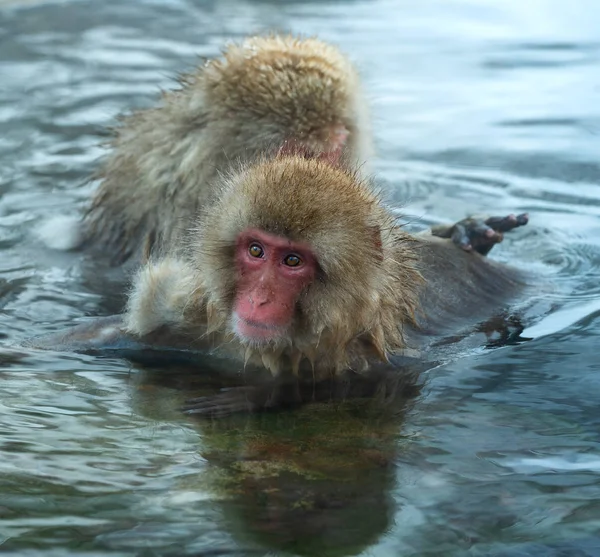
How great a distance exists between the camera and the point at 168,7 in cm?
1151

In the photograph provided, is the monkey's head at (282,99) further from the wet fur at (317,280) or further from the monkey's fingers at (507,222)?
the wet fur at (317,280)

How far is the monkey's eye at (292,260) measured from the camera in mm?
4066

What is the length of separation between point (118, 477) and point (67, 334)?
5.51 ft

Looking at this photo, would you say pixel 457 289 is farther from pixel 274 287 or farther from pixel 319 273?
pixel 274 287

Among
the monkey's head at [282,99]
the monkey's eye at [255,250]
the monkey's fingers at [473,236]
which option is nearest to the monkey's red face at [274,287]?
the monkey's eye at [255,250]

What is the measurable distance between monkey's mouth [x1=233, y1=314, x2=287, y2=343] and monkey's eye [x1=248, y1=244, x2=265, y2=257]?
22cm

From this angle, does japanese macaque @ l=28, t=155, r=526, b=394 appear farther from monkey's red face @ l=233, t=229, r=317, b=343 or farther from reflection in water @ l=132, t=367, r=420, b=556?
reflection in water @ l=132, t=367, r=420, b=556

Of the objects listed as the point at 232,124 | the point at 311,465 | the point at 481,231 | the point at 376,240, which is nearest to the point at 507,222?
the point at 481,231

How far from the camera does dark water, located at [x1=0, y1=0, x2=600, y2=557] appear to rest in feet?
10.2

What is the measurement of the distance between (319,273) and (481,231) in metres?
1.63

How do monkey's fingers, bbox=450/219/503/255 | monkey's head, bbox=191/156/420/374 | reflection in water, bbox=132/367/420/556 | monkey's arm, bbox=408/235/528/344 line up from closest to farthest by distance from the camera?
reflection in water, bbox=132/367/420/556, monkey's head, bbox=191/156/420/374, monkey's arm, bbox=408/235/528/344, monkey's fingers, bbox=450/219/503/255

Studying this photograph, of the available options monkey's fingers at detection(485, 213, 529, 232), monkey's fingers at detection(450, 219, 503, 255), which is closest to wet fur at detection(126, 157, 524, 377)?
monkey's fingers at detection(450, 219, 503, 255)

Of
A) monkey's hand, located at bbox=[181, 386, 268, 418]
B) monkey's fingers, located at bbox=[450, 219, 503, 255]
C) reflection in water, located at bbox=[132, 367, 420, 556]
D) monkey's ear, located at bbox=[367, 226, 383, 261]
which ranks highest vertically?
monkey's ear, located at bbox=[367, 226, 383, 261]

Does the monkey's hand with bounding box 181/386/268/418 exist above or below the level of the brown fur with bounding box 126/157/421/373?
below
